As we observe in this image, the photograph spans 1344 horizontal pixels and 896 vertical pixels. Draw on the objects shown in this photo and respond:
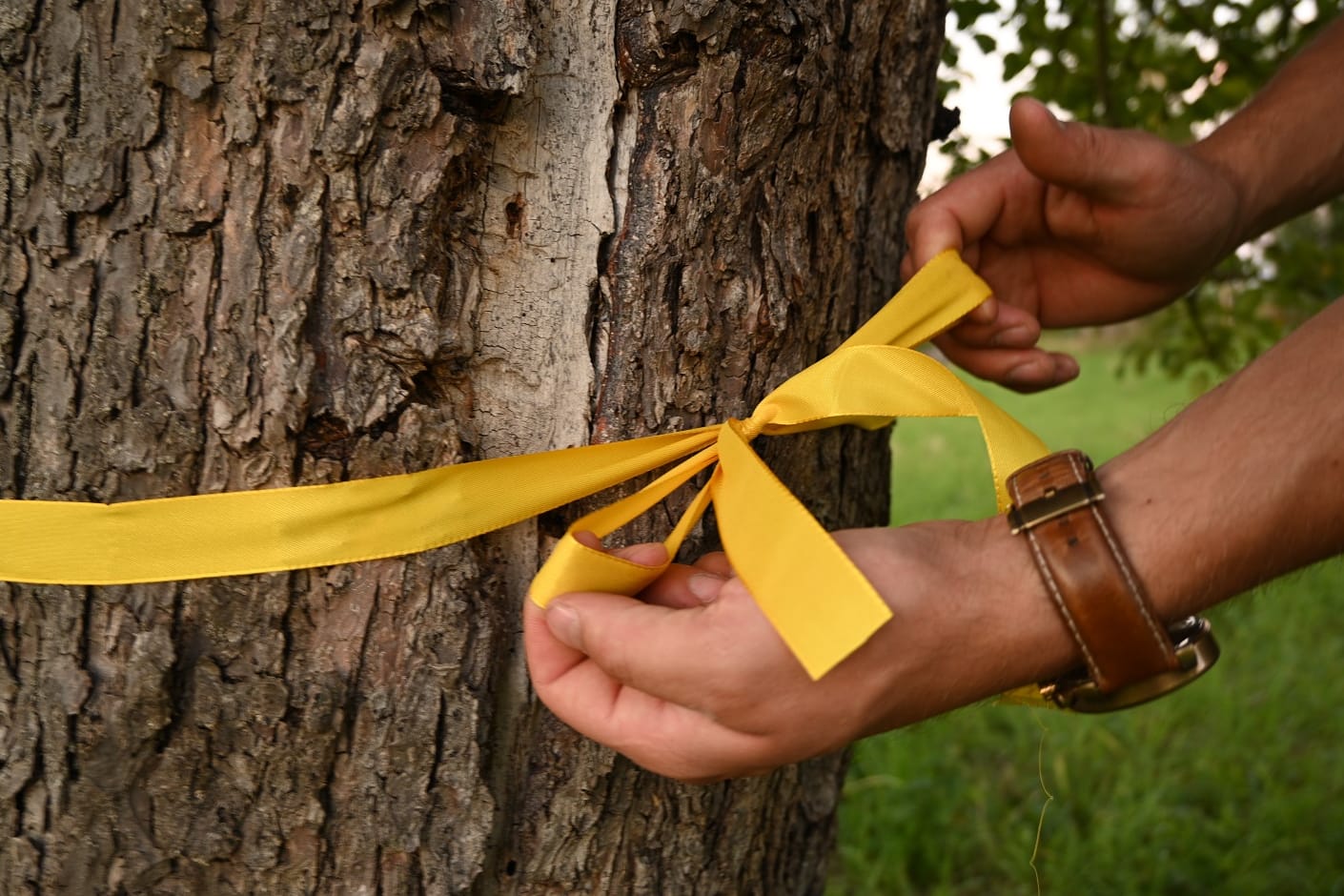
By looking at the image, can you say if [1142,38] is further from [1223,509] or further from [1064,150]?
[1223,509]

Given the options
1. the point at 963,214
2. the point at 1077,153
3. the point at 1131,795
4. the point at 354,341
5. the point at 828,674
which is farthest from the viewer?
the point at 1131,795

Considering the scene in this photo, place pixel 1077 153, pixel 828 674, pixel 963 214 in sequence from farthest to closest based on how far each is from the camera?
pixel 963 214 < pixel 1077 153 < pixel 828 674

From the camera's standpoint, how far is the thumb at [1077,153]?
56.2 inches

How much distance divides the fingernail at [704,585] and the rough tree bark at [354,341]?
0.19 meters

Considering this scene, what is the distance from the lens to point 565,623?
104 centimetres

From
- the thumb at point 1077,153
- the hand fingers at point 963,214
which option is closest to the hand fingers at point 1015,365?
the hand fingers at point 963,214

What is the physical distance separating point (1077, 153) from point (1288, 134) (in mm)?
495

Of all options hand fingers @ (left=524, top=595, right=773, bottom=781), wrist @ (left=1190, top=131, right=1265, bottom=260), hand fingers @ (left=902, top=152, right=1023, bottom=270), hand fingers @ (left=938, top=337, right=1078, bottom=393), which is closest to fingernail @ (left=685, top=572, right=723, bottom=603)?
hand fingers @ (left=524, top=595, right=773, bottom=781)

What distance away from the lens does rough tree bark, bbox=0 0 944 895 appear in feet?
3.57

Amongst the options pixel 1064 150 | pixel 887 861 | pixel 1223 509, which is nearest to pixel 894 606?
pixel 1223 509

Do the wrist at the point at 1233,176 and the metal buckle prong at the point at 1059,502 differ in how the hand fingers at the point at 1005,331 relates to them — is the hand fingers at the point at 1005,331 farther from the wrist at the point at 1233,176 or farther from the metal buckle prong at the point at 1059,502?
the metal buckle prong at the point at 1059,502

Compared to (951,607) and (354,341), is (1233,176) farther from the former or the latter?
(354,341)

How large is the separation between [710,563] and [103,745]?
0.72 metres

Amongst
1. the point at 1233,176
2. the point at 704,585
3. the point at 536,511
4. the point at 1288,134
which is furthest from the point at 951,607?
the point at 1288,134
